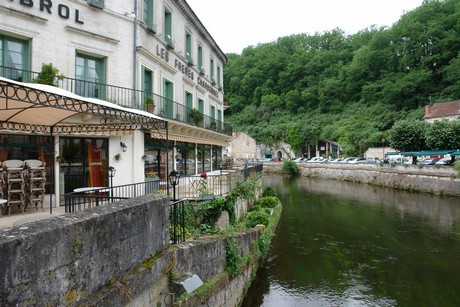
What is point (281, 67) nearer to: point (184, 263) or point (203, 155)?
point (203, 155)

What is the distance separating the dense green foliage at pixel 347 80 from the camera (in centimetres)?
5766

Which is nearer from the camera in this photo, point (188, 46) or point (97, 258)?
point (97, 258)

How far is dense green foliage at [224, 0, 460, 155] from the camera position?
57656 millimetres

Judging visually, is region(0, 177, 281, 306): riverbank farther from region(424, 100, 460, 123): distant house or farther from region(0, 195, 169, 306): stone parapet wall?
region(424, 100, 460, 123): distant house

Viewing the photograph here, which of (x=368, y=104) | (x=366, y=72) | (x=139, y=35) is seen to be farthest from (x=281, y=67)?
(x=139, y=35)

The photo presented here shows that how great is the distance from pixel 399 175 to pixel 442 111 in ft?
76.5

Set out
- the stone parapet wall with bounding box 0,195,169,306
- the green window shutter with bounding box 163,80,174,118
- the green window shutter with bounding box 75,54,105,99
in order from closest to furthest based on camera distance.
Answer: the stone parapet wall with bounding box 0,195,169,306 → the green window shutter with bounding box 75,54,105,99 → the green window shutter with bounding box 163,80,174,118

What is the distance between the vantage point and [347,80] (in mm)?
72312

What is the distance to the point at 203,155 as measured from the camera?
2072cm

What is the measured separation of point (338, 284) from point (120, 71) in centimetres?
1047

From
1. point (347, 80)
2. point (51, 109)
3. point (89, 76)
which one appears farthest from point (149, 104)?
point (347, 80)

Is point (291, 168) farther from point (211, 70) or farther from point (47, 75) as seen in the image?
point (47, 75)

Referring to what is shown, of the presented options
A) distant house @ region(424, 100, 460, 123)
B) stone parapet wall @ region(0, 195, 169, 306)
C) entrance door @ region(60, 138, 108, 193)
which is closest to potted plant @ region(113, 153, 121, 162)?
entrance door @ region(60, 138, 108, 193)

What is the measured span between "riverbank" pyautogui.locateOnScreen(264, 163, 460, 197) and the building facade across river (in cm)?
2357
